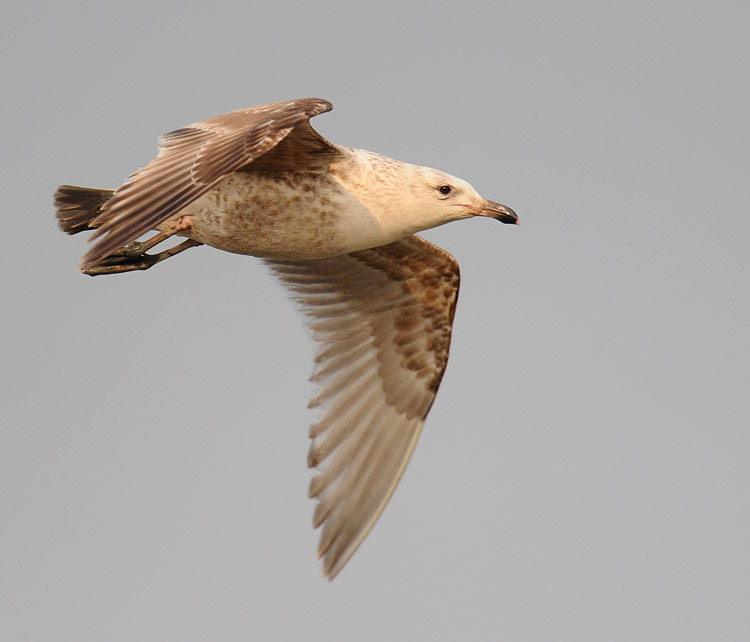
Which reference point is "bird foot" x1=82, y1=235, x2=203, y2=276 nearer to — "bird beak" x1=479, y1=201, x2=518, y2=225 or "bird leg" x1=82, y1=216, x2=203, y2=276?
"bird leg" x1=82, y1=216, x2=203, y2=276

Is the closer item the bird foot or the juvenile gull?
the juvenile gull

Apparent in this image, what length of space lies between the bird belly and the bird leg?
11.1 inches

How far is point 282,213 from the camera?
8938 millimetres

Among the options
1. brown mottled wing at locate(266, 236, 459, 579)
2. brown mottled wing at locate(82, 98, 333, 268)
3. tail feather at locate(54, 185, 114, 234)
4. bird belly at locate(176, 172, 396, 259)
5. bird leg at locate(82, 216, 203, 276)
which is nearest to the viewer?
brown mottled wing at locate(82, 98, 333, 268)

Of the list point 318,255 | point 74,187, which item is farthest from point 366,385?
point 74,187

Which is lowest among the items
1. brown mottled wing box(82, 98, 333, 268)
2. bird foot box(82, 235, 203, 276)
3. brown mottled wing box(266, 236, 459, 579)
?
brown mottled wing box(266, 236, 459, 579)

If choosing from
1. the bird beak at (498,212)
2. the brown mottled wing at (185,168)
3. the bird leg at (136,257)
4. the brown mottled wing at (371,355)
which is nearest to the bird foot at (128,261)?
the bird leg at (136,257)

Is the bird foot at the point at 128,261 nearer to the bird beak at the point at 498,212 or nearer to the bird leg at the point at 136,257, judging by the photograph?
the bird leg at the point at 136,257

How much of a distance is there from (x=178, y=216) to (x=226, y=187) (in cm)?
39

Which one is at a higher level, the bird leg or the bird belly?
the bird belly

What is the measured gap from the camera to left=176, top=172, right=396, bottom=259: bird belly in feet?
29.3

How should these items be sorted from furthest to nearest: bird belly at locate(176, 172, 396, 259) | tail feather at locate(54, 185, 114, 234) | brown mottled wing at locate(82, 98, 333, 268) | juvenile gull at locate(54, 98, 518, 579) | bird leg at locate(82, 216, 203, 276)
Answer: tail feather at locate(54, 185, 114, 234), bird leg at locate(82, 216, 203, 276), bird belly at locate(176, 172, 396, 259), juvenile gull at locate(54, 98, 518, 579), brown mottled wing at locate(82, 98, 333, 268)

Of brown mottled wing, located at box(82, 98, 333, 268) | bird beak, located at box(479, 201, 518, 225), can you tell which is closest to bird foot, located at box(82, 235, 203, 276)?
brown mottled wing, located at box(82, 98, 333, 268)

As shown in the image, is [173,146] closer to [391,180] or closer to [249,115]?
[249,115]
